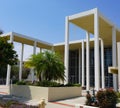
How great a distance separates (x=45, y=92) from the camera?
18.1 meters

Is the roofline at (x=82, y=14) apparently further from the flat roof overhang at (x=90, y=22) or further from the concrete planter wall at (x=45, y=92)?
the concrete planter wall at (x=45, y=92)

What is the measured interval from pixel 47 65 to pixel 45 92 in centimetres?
393

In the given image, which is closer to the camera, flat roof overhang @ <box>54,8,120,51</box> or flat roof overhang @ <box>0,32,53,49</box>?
flat roof overhang @ <box>54,8,120,51</box>

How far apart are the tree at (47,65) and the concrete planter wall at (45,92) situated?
238 centimetres

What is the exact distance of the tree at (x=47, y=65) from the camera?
70.0 feet

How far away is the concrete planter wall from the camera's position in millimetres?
18047

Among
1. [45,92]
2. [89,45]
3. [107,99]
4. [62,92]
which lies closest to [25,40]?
[89,45]

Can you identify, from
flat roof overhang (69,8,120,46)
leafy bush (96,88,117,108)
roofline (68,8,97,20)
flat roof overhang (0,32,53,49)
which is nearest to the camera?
leafy bush (96,88,117,108)

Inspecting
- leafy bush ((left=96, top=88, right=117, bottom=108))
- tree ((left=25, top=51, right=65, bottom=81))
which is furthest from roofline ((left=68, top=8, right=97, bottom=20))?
leafy bush ((left=96, top=88, right=117, bottom=108))

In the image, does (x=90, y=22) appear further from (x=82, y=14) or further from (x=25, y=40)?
(x=25, y=40)

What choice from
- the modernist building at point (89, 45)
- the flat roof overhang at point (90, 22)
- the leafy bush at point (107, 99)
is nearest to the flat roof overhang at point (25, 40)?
the modernist building at point (89, 45)

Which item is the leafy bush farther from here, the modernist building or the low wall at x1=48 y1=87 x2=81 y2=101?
the modernist building

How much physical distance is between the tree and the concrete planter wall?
238 centimetres

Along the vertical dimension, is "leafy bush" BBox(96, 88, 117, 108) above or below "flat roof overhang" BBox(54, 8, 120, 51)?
below
